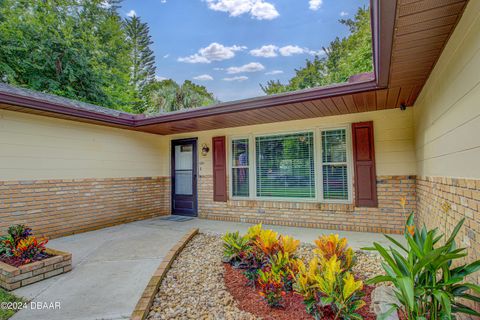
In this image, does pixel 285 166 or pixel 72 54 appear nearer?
pixel 285 166

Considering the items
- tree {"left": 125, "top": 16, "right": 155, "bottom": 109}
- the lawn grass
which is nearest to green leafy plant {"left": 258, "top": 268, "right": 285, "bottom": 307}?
the lawn grass

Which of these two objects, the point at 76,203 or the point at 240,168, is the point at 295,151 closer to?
the point at 240,168

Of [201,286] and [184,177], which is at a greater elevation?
[184,177]

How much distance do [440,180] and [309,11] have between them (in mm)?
17673

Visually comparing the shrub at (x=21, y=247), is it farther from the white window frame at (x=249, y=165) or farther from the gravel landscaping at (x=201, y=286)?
the white window frame at (x=249, y=165)

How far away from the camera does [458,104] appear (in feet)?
→ 7.11

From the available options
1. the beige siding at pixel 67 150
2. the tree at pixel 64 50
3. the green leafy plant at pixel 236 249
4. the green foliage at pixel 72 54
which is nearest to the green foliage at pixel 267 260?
the green leafy plant at pixel 236 249

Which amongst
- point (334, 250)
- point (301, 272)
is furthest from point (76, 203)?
point (334, 250)

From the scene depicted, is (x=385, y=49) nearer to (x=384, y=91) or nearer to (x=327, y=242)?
(x=384, y=91)

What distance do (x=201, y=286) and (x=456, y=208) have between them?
260 cm

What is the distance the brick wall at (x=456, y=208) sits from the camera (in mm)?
1867

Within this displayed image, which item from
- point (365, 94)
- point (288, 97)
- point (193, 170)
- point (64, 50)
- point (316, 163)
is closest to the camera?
point (365, 94)

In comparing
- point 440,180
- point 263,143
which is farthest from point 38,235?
point 440,180

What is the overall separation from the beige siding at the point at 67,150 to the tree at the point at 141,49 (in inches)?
625
